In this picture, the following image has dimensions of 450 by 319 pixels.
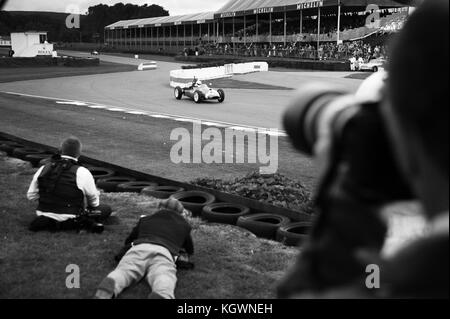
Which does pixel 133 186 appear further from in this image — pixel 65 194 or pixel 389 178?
pixel 389 178

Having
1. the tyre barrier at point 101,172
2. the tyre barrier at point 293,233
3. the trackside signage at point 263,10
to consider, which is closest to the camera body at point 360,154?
the tyre barrier at point 293,233

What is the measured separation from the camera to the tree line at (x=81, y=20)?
98.4 metres

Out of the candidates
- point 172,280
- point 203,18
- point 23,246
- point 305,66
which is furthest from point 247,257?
point 203,18

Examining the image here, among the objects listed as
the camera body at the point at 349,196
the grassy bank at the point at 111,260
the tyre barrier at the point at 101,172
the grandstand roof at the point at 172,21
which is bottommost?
the grassy bank at the point at 111,260

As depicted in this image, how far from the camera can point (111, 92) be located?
26.7 m

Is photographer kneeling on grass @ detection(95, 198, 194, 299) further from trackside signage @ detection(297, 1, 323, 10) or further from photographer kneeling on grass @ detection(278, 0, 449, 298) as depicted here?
trackside signage @ detection(297, 1, 323, 10)

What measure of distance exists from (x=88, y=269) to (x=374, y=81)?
11.8 ft

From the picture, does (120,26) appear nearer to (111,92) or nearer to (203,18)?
(203,18)

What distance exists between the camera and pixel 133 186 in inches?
332

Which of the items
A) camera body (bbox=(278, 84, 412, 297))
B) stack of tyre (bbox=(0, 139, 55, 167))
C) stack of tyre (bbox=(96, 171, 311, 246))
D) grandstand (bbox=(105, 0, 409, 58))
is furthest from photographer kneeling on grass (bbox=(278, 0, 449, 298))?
grandstand (bbox=(105, 0, 409, 58))

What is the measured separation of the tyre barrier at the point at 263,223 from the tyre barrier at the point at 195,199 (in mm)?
788

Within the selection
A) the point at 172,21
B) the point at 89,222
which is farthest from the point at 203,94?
the point at 172,21

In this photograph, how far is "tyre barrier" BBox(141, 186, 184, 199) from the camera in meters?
7.96

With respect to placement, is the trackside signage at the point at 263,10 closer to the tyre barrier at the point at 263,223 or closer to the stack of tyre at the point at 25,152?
the stack of tyre at the point at 25,152
